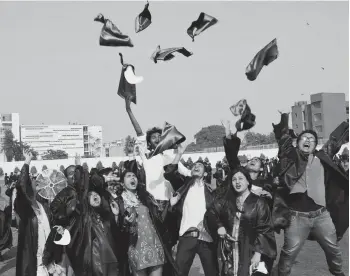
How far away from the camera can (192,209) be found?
598cm

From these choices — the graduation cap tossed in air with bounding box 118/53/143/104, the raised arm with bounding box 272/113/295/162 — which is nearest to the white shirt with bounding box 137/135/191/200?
the graduation cap tossed in air with bounding box 118/53/143/104

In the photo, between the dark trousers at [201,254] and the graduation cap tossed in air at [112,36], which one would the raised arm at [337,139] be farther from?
the graduation cap tossed in air at [112,36]

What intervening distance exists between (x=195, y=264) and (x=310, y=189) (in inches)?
112

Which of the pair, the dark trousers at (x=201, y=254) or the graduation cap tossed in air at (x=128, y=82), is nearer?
the dark trousers at (x=201, y=254)

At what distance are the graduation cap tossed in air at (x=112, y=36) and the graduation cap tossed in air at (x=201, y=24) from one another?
979 mm

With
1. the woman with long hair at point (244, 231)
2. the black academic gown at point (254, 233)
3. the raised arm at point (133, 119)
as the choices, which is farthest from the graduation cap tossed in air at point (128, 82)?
the black academic gown at point (254, 233)

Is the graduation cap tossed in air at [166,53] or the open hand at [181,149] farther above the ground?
the graduation cap tossed in air at [166,53]

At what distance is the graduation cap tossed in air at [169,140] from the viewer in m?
6.13

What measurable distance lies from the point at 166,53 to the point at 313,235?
10.5ft

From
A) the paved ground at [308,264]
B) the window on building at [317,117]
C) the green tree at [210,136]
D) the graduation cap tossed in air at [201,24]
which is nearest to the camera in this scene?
the paved ground at [308,264]

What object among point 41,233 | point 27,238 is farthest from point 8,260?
point 41,233

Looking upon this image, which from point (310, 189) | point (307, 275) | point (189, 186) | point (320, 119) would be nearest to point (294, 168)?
point (310, 189)

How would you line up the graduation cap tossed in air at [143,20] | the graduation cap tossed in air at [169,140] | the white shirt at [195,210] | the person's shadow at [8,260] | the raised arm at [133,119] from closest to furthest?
the white shirt at [195,210], the graduation cap tossed in air at [169,140], the raised arm at [133,119], the graduation cap tossed in air at [143,20], the person's shadow at [8,260]

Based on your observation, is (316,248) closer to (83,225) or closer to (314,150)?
(314,150)
